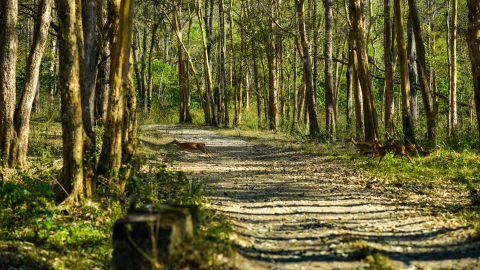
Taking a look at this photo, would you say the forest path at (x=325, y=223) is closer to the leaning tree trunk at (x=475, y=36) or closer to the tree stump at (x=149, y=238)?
the tree stump at (x=149, y=238)

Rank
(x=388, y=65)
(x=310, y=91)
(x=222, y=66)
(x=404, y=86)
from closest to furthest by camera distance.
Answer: (x=404, y=86) < (x=388, y=65) < (x=310, y=91) < (x=222, y=66)

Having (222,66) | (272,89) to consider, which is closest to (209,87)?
(222,66)

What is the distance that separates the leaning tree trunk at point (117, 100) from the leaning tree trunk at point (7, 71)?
356 centimetres

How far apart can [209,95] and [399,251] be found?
2607 centimetres

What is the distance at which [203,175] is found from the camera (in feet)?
42.1

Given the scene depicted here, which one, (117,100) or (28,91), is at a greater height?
(28,91)

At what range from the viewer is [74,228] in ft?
24.0

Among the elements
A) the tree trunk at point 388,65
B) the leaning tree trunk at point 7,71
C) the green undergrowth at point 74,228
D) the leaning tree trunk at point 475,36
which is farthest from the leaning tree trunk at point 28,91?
the tree trunk at point 388,65

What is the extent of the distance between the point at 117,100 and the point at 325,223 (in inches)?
144

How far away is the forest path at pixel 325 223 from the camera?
20.6 feet

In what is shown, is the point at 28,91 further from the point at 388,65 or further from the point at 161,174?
the point at 388,65

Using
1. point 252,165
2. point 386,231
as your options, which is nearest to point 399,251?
point 386,231

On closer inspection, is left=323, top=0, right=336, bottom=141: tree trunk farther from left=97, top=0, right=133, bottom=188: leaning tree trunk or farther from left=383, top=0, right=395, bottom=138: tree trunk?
left=97, top=0, right=133, bottom=188: leaning tree trunk

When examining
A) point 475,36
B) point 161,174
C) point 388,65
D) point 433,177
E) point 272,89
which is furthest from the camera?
point 272,89
